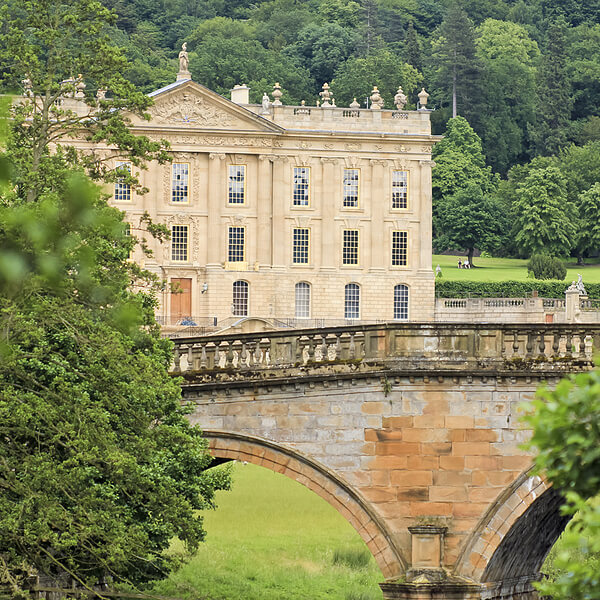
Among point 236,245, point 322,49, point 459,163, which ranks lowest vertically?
point 236,245

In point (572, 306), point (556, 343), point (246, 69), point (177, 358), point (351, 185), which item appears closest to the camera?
point (556, 343)

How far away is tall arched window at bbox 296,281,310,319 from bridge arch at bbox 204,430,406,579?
2405 inches

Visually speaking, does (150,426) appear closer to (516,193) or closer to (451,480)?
(451,480)

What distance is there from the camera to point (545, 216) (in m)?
120

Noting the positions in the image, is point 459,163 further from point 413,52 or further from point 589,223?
point 413,52

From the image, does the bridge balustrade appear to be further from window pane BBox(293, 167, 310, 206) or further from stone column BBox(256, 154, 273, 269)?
window pane BBox(293, 167, 310, 206)

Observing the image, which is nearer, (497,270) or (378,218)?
(378,218)

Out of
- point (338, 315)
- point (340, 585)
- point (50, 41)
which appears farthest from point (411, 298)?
point (50, 41)

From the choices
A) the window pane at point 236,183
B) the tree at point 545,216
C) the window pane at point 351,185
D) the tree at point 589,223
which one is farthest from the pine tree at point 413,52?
the window pane at point 236,183

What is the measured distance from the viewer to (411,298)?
300ft

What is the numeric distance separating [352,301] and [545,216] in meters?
32.0

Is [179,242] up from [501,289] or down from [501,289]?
up

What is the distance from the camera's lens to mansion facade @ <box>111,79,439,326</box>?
8881 centimetres

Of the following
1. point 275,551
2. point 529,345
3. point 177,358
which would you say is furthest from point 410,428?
point 275,551
